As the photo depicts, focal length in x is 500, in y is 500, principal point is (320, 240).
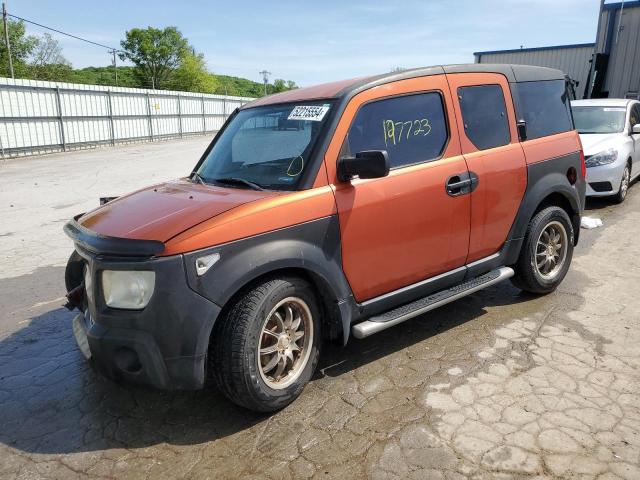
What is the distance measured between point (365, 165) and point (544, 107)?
94.0 inches

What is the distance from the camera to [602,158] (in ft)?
27.6

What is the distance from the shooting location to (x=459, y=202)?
3.62 m

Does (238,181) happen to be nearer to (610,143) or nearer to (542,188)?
(542,188)

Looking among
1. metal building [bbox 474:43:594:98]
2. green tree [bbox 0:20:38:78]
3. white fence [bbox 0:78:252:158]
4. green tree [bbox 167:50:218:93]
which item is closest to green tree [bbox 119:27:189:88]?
green tree [bbox 167:50:218:93]

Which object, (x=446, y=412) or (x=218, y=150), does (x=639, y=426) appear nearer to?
(x=446, y=412)

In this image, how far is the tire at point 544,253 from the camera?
4.28 m

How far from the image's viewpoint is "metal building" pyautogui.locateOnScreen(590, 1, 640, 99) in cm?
1917

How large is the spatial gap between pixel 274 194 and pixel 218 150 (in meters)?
1.18

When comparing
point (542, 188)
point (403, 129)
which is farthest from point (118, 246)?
point (542, 188)

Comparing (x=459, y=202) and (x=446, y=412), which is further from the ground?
(x=459, y=202)

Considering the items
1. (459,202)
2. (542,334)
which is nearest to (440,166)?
(459,202)

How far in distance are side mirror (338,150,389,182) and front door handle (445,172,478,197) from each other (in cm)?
77

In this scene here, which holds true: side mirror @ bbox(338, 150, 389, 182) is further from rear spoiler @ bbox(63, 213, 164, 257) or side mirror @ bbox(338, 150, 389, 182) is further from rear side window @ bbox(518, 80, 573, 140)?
rear side window @ bbox(518, 80, 573, 140)

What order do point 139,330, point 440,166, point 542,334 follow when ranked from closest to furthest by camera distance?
point 139,330 → point 440,166 → point 542,334
